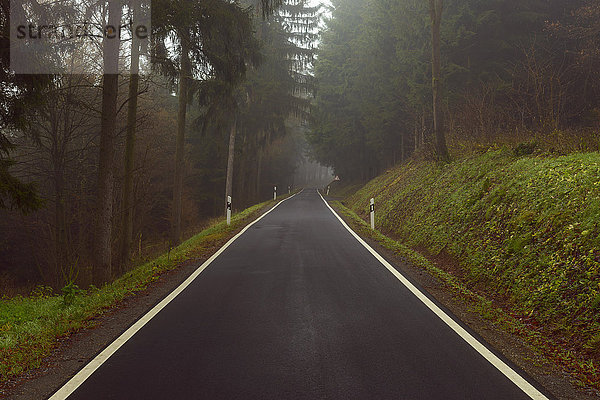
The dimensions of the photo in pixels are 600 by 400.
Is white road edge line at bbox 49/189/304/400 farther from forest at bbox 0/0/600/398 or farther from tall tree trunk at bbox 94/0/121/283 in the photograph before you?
tall tree trunk at bbox 94/0/121/283

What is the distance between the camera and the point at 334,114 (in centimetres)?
4034

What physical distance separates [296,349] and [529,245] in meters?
5.08

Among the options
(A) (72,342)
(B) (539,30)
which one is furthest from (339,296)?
(B) (539,30)

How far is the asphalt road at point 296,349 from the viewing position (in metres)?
3.53

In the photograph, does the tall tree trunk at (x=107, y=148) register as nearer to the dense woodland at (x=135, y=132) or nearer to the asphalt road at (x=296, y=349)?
the dense woodland at (x=135, y=132)

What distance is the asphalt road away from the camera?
11.6 feet

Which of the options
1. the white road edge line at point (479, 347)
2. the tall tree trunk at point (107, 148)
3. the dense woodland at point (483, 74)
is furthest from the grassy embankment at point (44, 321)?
the dense woodland at point (483, 74)

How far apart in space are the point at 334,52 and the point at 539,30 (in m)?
19.3

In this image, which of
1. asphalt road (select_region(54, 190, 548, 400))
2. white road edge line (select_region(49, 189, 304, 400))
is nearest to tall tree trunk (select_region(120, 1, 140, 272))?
white road edge line (select_region(49, 189, 304, 400))

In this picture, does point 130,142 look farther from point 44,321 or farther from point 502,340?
point 502,340

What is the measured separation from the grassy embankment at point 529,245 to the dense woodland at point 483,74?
2.06 metres

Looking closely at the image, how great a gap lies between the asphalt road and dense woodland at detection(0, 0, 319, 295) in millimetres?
3472

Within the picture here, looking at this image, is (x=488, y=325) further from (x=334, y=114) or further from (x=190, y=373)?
(x=334, y=114)

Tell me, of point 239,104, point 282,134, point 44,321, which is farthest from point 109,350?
point 282,134
